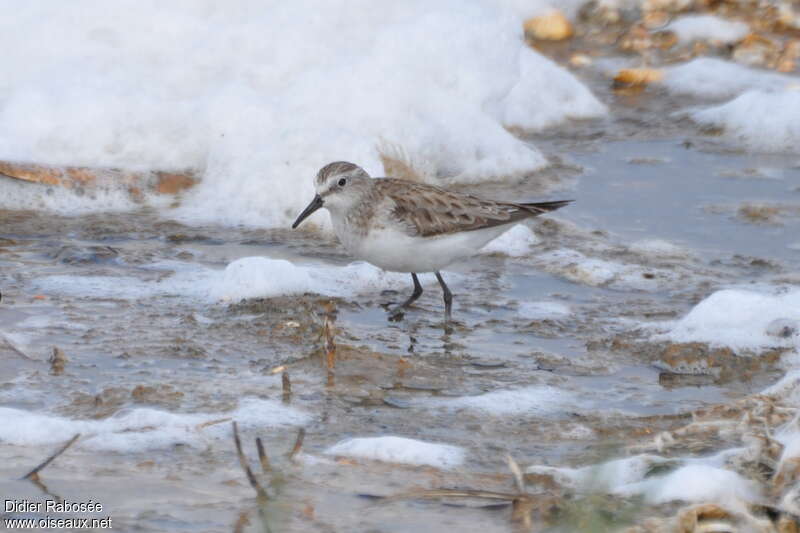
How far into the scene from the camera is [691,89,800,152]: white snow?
8086 millimetres

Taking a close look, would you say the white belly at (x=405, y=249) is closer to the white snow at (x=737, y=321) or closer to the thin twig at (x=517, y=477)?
the white snow at (x=737, y=321)

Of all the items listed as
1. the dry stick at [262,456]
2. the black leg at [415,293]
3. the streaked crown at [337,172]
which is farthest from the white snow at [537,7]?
the dry stick at [262,456]

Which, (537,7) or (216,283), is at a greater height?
(537,7)

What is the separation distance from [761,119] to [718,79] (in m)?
1.13

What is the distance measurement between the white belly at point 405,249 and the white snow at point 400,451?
5.83 ft

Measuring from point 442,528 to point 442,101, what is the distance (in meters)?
4.73

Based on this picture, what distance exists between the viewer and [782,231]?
263 inches

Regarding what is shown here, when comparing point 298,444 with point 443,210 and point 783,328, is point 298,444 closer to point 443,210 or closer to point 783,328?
point 783,328

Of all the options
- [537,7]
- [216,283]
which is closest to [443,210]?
[216,283]

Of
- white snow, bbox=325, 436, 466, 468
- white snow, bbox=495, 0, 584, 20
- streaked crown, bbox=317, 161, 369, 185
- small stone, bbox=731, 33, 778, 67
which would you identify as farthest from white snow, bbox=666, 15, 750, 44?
white snow, bbox=325, 436, 466, 468

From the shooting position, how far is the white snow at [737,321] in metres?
5.04

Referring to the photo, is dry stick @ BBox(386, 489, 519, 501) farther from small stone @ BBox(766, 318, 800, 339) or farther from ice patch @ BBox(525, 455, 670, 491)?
small stone @ BBox(766, 318, 800, 339)

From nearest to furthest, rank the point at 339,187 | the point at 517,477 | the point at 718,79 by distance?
the point at 517,477 → the point at 339,187 → the point at 718,79

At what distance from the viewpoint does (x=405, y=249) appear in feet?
18.6
